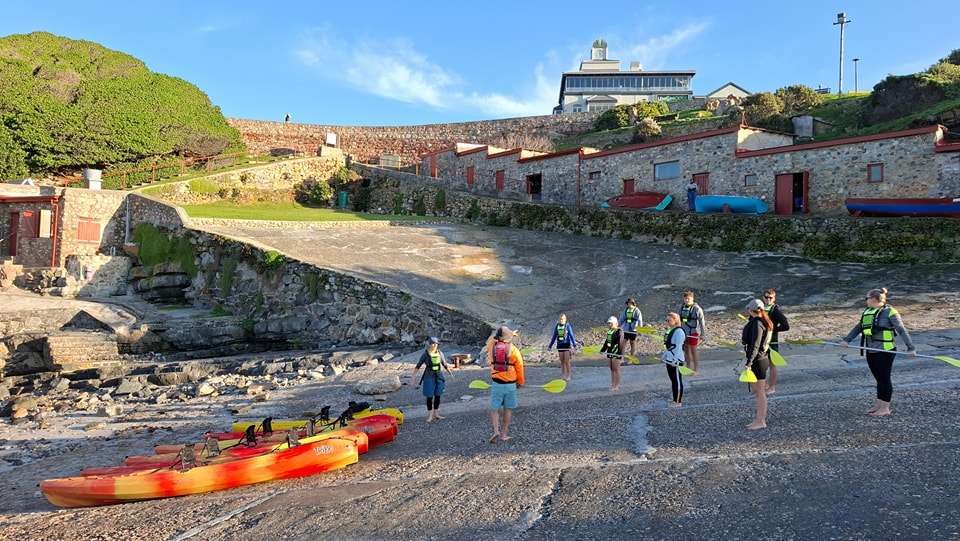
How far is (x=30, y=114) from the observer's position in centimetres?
3506

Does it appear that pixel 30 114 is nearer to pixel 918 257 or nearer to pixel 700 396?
pixel 700 396

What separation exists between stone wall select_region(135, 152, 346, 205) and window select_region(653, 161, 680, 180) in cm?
2168

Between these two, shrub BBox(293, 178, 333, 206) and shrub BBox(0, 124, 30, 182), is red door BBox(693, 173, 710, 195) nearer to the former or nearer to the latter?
shrub BBox(293, 178, 333, 206)

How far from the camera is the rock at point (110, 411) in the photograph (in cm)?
1217

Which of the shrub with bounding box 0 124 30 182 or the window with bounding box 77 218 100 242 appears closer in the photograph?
the window with bounding box 77 218 100 242

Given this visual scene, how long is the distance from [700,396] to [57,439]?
11189mm

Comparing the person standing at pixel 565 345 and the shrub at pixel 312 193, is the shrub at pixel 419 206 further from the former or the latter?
the person standing at pixel 565 345

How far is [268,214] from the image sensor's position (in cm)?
2867

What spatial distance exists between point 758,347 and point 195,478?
705 centimetres

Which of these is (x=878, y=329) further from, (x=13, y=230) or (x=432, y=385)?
(x=13, y=230)

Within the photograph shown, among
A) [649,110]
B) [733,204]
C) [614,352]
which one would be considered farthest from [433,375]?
[649,110]

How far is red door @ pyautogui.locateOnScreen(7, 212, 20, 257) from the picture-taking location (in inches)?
1021

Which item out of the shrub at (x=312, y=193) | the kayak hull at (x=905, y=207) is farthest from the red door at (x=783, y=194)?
the shrub at (x=312, y=193)

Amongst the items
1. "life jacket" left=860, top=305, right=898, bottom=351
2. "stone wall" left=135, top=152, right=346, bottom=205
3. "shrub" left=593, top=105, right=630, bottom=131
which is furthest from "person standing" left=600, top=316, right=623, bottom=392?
"shrub" left=593, top=105, right=630, bottom=131
